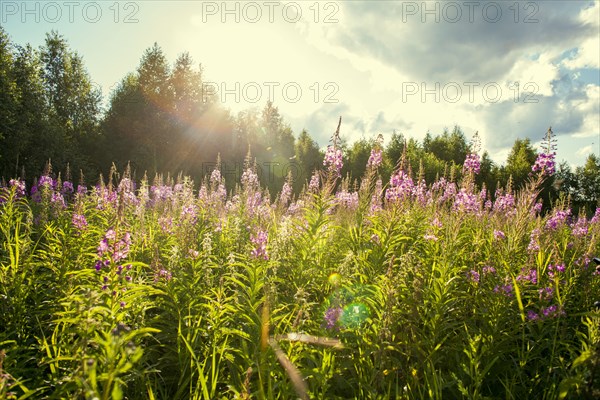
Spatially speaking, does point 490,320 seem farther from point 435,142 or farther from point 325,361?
point 435,142

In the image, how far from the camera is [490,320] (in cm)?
342

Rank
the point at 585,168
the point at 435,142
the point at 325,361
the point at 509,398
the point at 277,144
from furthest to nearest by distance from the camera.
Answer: the point at 277,144, the point at 585,168, the point at 435,142, the point at 509,398, the point at 325,361

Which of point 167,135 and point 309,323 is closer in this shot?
point 309,323

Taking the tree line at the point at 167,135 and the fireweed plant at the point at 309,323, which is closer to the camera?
the fireweed plant at the point at 309,323

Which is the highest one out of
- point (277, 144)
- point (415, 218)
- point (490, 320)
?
point (277, 144)

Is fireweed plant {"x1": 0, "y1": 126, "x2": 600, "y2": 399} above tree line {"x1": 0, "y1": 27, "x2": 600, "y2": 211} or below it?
below

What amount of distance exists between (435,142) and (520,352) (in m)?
42.1

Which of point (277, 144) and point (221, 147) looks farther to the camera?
point (277, 144)

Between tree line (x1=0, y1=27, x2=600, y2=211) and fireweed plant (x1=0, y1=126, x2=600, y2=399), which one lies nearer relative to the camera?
fireweed plant (x1=0, y1=126, x2=600, y2=399)

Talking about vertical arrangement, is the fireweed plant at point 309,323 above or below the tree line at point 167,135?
below

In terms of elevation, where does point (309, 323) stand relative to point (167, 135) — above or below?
below

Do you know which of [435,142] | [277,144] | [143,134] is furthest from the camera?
[277,144]

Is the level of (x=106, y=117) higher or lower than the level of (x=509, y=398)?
higher

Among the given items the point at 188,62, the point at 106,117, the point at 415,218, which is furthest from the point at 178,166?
the point at 415,218
